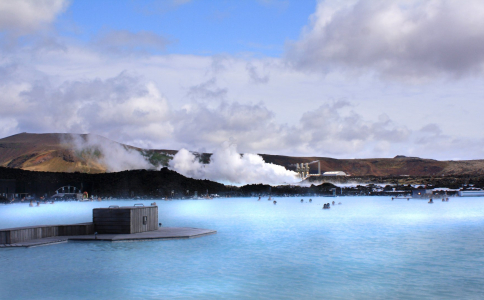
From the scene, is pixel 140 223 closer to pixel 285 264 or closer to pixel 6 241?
pixel 6 241

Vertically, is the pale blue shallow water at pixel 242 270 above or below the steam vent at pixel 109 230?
below

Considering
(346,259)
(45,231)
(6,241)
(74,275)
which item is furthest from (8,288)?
(346,259)

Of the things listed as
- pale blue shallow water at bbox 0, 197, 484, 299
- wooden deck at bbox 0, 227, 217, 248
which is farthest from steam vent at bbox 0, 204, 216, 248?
pale blue shallow water at bbox 0, 197, 484, 299

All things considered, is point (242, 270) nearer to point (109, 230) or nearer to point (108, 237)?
point (108, 237)

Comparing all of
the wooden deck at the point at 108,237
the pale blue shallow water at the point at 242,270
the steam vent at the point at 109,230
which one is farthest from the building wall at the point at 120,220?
the pale blue shallow water at the point at 242,270

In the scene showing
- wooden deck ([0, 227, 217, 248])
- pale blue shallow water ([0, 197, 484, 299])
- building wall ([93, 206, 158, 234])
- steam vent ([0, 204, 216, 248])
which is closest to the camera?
pale blue shallow water ([0, 197, 484, 299])

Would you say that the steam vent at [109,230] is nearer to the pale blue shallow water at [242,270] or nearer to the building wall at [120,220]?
the building wall at [120,220]

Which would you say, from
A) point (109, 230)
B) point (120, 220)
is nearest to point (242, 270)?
point (120, 220)

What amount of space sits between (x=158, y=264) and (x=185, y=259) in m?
2.43

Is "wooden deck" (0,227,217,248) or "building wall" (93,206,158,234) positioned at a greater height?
"building wall" (93,206,158,234)

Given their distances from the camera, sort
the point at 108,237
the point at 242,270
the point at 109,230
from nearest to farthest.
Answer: the point at 242,270
the point at 108,237
the point at 109,230

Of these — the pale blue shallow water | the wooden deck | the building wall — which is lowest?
the pale blue shallow water

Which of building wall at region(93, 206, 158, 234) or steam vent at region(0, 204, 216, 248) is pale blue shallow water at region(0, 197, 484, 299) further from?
building wall at region(93, 206, 158, 234)

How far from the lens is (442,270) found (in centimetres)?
2675
